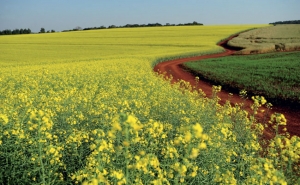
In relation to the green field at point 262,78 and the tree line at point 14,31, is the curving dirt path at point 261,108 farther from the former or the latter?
the tree line at point 14,31

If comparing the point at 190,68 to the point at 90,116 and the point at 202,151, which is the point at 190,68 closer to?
the point at 90,116

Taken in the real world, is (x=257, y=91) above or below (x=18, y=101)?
below

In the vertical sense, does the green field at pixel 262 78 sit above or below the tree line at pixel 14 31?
below

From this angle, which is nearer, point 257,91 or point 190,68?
point 257,91

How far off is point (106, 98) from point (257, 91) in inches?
370

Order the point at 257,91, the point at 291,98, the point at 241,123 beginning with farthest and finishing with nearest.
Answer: the point at 257,91 < the point at 291,98 < the point at 241,123

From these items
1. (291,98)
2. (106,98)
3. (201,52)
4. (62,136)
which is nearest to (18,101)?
(106,98)

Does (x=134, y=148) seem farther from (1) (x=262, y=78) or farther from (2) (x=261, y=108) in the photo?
(1) (x=262, y=78)

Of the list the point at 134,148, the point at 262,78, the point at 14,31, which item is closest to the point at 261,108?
the point at 262,78

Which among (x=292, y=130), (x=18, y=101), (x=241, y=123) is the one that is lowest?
(x=292, y=130)

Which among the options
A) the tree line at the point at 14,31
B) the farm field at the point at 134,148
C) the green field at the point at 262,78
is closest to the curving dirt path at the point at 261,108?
the green field at the point at 262,78

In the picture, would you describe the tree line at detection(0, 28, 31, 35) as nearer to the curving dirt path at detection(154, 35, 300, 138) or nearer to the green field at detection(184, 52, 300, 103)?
the curving dirt path at detection(154, 35, 300, 138)

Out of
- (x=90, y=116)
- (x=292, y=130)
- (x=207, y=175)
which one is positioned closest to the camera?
(x=207, y=175)

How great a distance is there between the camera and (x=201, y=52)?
124 feet
